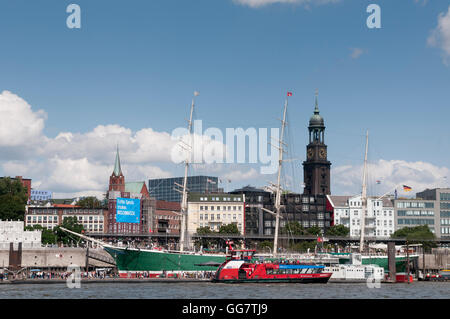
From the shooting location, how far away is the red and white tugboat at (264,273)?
92.4 meters

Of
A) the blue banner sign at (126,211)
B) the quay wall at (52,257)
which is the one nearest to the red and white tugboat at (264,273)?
the quay wall at (52,257)

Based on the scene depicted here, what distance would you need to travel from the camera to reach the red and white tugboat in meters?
92.4

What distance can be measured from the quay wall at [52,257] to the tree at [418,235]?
244ft

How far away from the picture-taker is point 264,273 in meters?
92.9

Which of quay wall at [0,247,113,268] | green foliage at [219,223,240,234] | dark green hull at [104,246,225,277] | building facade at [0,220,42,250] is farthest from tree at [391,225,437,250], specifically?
building facade at [0,220,42,250]

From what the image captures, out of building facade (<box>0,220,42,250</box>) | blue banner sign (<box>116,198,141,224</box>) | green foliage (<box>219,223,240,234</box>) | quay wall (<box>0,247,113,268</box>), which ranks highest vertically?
blue banner sign (<box>116,198,141,224</box>)

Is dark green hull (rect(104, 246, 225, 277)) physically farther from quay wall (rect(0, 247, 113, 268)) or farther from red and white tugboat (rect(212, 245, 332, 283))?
quay wall (rect(0, 247, 113, 268))

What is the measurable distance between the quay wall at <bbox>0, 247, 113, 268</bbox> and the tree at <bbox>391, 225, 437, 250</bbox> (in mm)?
74394

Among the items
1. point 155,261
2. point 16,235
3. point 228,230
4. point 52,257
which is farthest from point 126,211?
point 155,261

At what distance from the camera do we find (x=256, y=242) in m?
192
